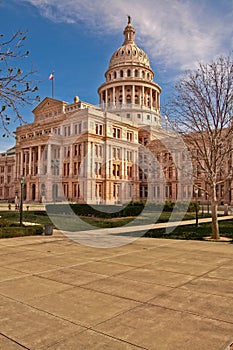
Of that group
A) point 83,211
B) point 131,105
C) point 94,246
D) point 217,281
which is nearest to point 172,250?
point 94,246

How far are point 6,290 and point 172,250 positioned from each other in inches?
297

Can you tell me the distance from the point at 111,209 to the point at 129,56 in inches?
2990

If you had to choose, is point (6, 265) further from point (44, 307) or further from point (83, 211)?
point (83, 211)

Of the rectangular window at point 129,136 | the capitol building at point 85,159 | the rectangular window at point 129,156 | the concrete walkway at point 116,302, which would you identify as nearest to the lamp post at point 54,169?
the capitol building at point 85,159

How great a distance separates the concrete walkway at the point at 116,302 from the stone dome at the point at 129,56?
9555cm

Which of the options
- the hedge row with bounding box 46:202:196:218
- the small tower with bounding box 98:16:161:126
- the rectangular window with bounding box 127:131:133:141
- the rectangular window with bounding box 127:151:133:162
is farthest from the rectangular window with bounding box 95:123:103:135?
the hedge row with bounding box 46:202:196:218

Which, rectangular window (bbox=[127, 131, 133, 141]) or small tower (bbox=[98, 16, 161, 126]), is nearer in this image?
rectangular window (bbox=[127, 131, 133, 141])

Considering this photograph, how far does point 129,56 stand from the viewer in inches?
3959

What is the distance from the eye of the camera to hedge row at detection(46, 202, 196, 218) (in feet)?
116

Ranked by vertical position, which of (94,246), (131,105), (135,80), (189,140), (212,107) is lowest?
(94,246)

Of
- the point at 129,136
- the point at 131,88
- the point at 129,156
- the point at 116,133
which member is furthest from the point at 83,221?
the point at 131,88

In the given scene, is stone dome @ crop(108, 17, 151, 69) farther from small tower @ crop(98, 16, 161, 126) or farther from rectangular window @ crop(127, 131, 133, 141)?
rectangular window @ crop(127, 131, 133, 141)

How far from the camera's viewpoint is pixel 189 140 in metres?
18.0

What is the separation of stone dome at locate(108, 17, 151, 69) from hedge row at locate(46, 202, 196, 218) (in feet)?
226
